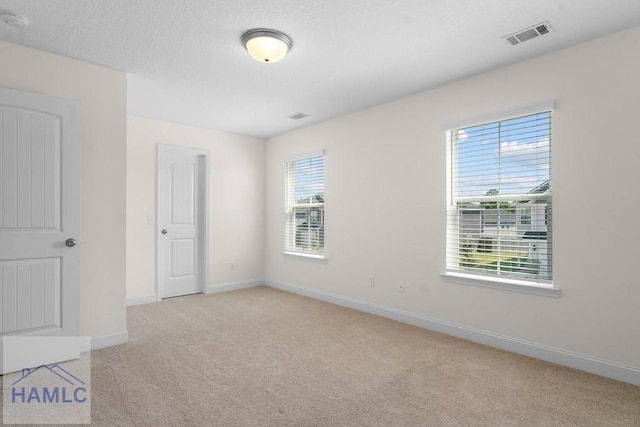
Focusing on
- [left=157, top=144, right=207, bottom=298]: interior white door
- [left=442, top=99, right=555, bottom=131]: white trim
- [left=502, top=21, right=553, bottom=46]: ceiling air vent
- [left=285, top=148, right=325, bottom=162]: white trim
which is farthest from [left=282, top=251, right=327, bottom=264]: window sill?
[left=502, top=21, right=553, bottom=46]: ceiling air vent

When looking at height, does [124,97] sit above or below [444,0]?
below

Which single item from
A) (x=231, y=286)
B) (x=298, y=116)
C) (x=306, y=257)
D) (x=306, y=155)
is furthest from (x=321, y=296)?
(x=298, y=116)

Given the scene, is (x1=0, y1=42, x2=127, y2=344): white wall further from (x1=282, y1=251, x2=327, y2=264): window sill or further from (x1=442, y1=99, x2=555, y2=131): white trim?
(x1=442, y1=99, x2=555, y2=131): white trim

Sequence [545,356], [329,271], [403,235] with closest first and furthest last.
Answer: [545,356] → [403,235] → [329,271]

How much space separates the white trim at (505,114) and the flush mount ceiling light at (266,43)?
1.85 meters

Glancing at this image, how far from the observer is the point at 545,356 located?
3043 mm

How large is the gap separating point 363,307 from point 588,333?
238cm

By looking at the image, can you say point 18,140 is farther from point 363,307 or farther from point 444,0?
point 363,307

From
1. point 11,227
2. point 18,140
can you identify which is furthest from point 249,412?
point 18,140

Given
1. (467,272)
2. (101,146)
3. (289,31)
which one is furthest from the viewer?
(467,272)

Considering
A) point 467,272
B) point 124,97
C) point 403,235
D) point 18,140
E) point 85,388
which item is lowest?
point 85,388

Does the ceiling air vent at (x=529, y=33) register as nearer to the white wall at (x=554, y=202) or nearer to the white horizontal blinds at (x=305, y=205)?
the white wall at (x=554, y=202)

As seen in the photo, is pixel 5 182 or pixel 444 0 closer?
pixel 444 0

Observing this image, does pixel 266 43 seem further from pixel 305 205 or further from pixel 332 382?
pixel 305 205
